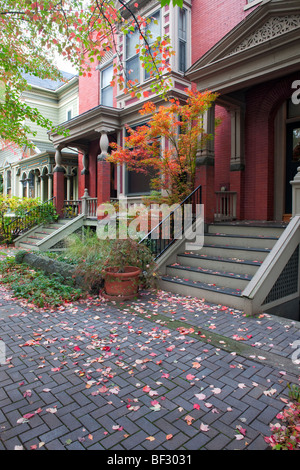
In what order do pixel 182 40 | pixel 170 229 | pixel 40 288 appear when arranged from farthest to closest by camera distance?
pixel 182 40 → pixel 170 229 → pixel 40 288

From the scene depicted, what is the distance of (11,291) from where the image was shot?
21.7 feet

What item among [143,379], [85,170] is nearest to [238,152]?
[143,379]

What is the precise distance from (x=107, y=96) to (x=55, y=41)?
8.29 metres

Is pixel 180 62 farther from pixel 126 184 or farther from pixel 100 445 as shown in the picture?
pixel 100 445

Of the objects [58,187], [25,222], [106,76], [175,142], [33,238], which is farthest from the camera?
[58,187]

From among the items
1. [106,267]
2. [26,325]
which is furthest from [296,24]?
[26,325]

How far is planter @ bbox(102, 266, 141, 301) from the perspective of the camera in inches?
230

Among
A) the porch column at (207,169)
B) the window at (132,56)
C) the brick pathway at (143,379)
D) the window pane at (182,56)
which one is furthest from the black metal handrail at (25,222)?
the brick pathway at (143,379)

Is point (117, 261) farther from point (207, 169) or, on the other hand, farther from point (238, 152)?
point (238, 152)

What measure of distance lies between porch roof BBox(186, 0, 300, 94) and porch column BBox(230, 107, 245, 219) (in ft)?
4.92

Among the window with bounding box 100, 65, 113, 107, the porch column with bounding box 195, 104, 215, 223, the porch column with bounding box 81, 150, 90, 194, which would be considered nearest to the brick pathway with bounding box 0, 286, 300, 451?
the porch column with bounding box 195, 104, 215, 223

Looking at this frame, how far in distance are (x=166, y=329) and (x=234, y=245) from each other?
3357 mm

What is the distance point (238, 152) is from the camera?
912cm

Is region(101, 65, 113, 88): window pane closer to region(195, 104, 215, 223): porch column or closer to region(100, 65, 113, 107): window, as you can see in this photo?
region(100, 65, 113, 107): window
